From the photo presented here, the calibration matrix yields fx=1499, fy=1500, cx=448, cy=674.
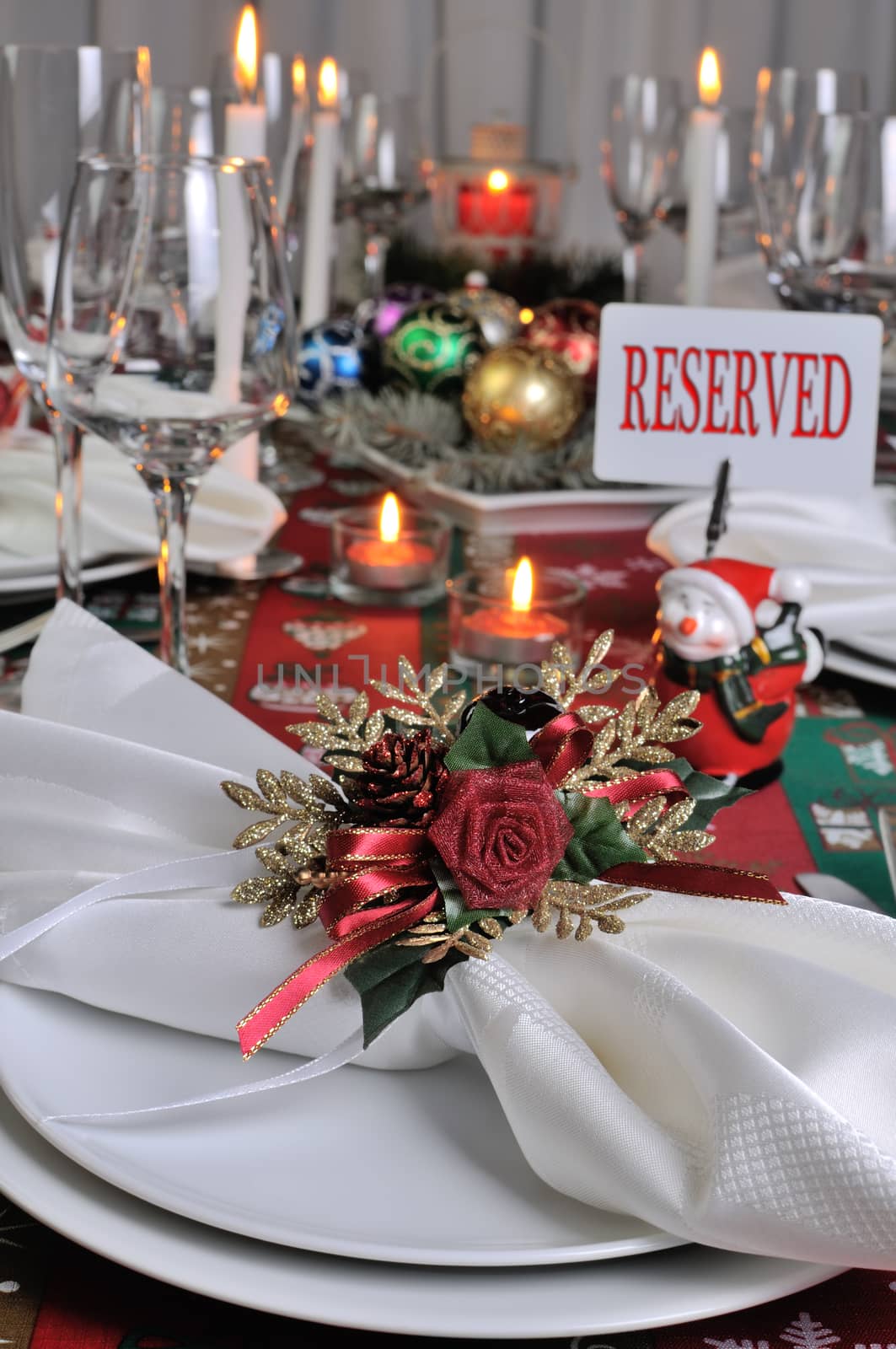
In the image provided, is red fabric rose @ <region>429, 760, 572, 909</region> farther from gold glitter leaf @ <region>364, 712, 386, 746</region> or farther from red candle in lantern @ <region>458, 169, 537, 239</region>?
red candle in lantern @ <region>458, 169, 537, 239</region>

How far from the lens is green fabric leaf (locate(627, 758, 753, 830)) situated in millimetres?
464

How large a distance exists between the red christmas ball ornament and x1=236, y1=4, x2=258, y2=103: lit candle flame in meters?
0.32

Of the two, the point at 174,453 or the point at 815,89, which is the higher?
the point at 815,89

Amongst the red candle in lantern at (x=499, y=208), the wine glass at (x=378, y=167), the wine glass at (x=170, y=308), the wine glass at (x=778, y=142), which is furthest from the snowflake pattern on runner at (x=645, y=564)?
the red candle in lantern at (x=499, y=208)

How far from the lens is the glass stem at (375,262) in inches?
65.6

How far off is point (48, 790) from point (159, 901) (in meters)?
0.07

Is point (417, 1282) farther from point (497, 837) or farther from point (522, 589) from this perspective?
point (522, 589)

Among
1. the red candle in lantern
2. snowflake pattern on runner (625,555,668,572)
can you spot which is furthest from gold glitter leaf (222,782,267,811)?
the red candle in lantern

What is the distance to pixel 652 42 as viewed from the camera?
9.91 ft

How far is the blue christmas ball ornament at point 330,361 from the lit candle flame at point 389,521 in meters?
0.42

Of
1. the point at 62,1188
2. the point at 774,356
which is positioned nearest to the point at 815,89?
the point at 774,356

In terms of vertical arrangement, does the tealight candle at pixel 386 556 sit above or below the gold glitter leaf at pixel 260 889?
above

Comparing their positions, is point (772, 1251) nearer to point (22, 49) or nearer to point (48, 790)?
point (48, 790)

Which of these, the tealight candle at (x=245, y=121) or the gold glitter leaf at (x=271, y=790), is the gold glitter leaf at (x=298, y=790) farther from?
the tealight candle at (x=245, y=121)
